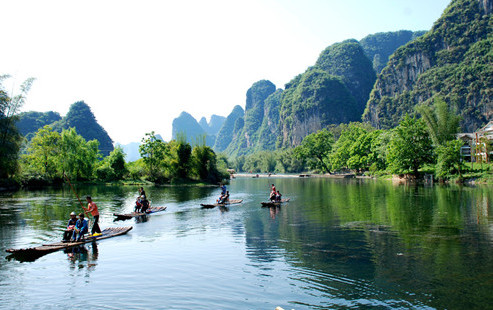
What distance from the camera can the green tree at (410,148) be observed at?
68938mm

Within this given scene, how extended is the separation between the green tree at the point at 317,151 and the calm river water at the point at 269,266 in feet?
344

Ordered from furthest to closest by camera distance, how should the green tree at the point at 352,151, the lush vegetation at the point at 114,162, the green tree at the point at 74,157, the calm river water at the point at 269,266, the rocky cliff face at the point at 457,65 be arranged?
the rocky cliff face at the point at 457,65, the green tree at the point at 352,151, the green tree at the point at 74,157, the lush vegetation at the point at 114,162, the calm river water at the point at 269,266

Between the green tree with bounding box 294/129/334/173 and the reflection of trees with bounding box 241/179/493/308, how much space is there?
100631 millimetres

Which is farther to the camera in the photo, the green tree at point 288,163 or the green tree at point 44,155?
the green tree at point 288,163

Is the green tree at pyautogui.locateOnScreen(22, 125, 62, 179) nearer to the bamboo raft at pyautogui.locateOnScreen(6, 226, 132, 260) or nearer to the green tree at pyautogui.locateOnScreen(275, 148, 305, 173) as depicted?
the bamboo raft at pyautogui.locateOnScreen(6, 226, 132, 260)

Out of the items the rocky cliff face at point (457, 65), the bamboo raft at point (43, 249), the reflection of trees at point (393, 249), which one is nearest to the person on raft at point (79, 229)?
the bamboo raft at point (43, 249)

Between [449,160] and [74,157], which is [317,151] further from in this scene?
[74,157]

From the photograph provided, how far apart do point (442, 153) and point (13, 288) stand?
211ft

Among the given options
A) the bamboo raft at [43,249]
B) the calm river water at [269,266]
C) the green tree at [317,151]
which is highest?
the green tree at [317,151]

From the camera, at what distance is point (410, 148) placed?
68625mm

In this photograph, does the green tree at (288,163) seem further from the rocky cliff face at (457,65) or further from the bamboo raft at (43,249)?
the bamboo raft at (43,249)

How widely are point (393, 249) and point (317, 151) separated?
117516 mm

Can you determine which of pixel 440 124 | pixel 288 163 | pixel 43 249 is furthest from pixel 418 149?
pixel 288 163

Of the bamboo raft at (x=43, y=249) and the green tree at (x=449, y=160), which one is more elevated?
the green tree at (x=449, y=160)
